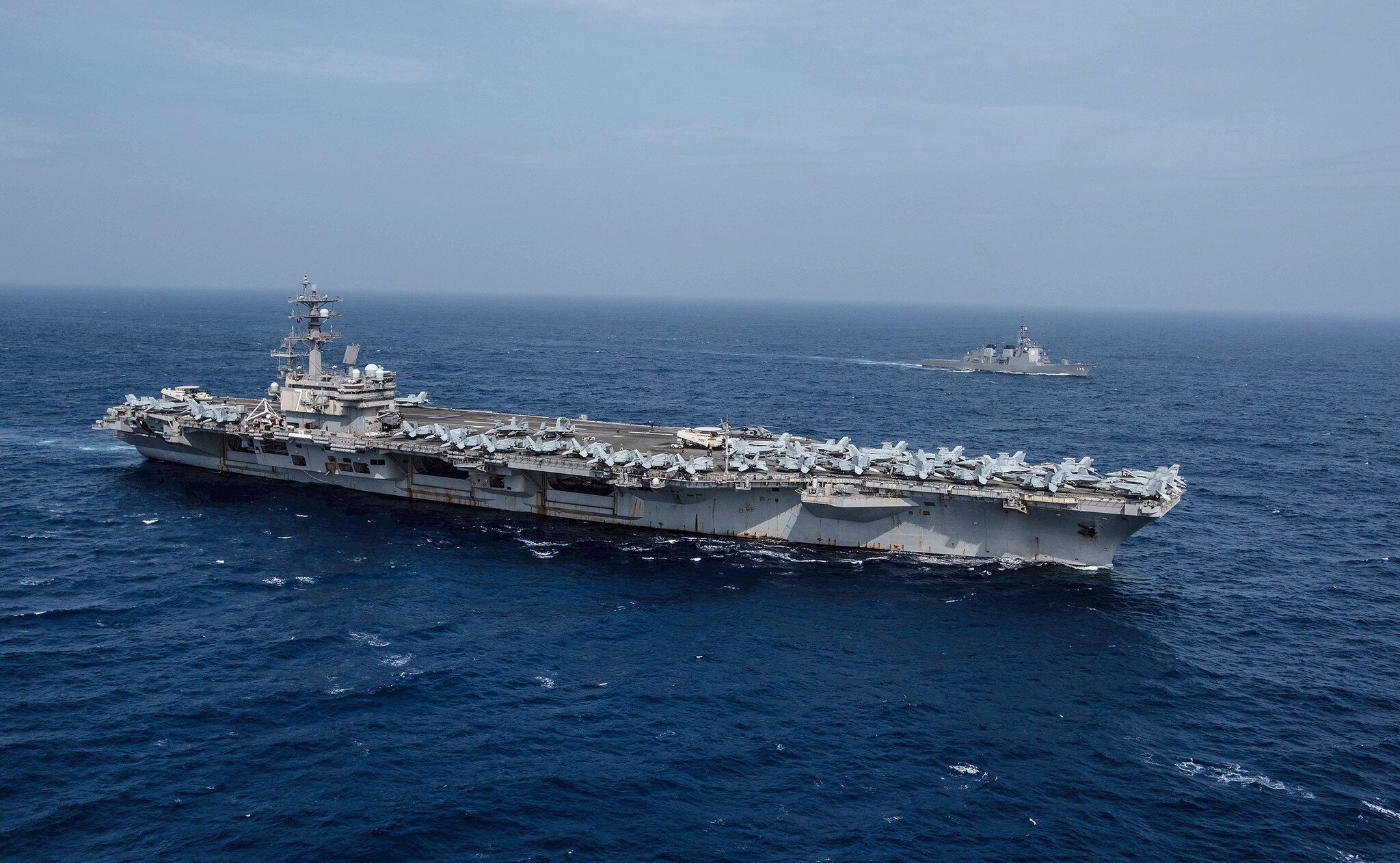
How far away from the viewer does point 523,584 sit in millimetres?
32281

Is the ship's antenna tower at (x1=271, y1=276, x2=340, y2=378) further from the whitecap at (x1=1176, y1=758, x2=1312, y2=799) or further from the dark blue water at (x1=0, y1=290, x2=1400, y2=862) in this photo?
the whitecap at (x1=1176, y1=758, x2=1312, y2=799)

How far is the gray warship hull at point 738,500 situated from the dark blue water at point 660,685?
1.20 metres

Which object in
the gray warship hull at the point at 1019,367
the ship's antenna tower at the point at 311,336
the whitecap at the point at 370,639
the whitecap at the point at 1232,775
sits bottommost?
the whitecap at the point at 1232,775

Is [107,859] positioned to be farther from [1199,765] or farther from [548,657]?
[1199,765]

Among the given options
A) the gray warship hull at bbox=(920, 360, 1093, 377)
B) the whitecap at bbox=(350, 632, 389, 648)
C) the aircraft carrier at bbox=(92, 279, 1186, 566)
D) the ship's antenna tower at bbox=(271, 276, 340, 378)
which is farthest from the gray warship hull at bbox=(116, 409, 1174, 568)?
the gray warship hull at bbox=(920, 360, 1093, 377)

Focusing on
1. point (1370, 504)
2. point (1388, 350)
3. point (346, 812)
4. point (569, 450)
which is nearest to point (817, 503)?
point (569, 450)

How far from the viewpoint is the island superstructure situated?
10219cm

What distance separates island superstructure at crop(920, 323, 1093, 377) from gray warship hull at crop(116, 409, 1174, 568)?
68609 millimetres

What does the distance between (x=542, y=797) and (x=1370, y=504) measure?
43492 millimetres

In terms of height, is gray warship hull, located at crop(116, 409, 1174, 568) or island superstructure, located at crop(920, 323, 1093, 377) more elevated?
island superstructure, located at crop(920, 323, 1093, 377)

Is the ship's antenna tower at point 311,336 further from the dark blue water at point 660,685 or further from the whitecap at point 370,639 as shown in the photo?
the whitecap at point 370,639

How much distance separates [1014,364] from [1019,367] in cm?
64

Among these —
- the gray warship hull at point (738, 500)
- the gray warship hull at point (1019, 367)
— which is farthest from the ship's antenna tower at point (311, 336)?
the gray warship hull at point (1019, 367)

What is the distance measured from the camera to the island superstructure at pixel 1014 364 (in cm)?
10219
